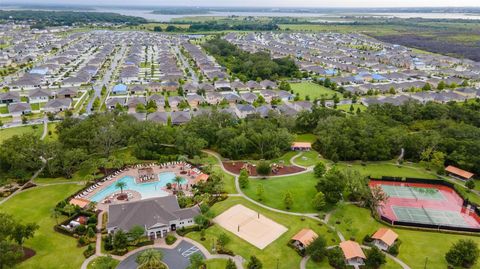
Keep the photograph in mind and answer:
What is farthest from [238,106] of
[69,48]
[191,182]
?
[69,48]

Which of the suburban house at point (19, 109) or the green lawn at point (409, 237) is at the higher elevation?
the suburban house at point (19, 109)

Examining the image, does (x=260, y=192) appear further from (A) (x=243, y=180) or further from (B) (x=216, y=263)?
(B) (x=216, y=263)

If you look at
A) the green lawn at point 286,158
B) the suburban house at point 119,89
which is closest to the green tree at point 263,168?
the green lawn at point 286,158

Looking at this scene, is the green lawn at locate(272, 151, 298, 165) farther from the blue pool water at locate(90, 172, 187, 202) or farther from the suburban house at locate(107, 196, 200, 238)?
the suburban house at locate(107, 196, 200, 238)

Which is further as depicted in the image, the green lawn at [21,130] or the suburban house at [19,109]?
the suburban house at [19,109]

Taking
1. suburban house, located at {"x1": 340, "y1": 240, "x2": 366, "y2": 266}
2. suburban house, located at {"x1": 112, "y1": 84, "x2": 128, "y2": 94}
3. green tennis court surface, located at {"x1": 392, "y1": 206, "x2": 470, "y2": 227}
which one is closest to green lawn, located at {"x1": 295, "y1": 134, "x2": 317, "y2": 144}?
green tennis court surface, located at {"x1": 392, "y1": 206, "x2": 470, "y2": 227}

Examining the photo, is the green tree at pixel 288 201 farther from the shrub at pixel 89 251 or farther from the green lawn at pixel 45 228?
the green lawn at pixel 45 228

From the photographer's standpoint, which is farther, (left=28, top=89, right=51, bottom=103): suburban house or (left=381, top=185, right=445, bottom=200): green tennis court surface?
(left=28, top=89, right=51, bottom=103): suburban house
